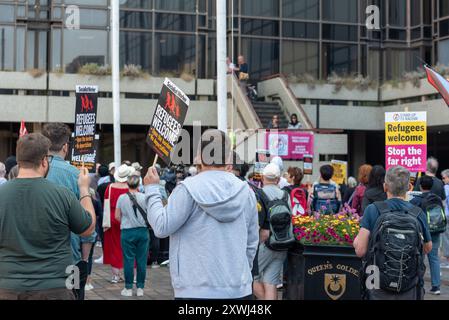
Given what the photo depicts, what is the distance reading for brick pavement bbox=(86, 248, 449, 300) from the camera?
9.34m

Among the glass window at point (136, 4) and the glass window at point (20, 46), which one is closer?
the glass window at point (20, 46)

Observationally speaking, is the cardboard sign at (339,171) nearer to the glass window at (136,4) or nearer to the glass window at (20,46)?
the glass window at (136,4)

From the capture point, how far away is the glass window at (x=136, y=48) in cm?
3017

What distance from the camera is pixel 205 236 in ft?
13.8

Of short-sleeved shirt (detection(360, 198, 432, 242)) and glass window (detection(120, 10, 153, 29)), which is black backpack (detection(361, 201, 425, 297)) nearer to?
short-sleeved shirt (detection(360, 198, 432, 242))

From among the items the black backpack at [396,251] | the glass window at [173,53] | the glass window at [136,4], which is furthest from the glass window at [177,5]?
the black backpack at [396,251]

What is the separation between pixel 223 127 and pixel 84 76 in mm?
18097

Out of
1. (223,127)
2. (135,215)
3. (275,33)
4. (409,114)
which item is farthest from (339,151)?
(135,215)

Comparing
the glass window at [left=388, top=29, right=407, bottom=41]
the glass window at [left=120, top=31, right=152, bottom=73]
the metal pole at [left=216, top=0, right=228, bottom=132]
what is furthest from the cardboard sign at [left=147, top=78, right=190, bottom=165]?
the glass window at [left=388, top=29, right=407, bottom=41]

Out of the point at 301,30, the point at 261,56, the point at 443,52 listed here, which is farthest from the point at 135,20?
the point at 443,52

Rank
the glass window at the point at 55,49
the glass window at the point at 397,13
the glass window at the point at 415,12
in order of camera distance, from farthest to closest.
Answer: the glass window at the point at 397,13 < the glass window at the point at 415,12 < the glass window at the point at 55,49

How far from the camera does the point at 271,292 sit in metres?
7.78

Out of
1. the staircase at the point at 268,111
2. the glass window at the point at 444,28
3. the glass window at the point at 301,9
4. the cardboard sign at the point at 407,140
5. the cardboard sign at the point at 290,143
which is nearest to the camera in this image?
the cardboard sign at the point at 407,140

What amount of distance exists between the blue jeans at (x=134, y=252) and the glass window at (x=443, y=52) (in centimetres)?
2401
